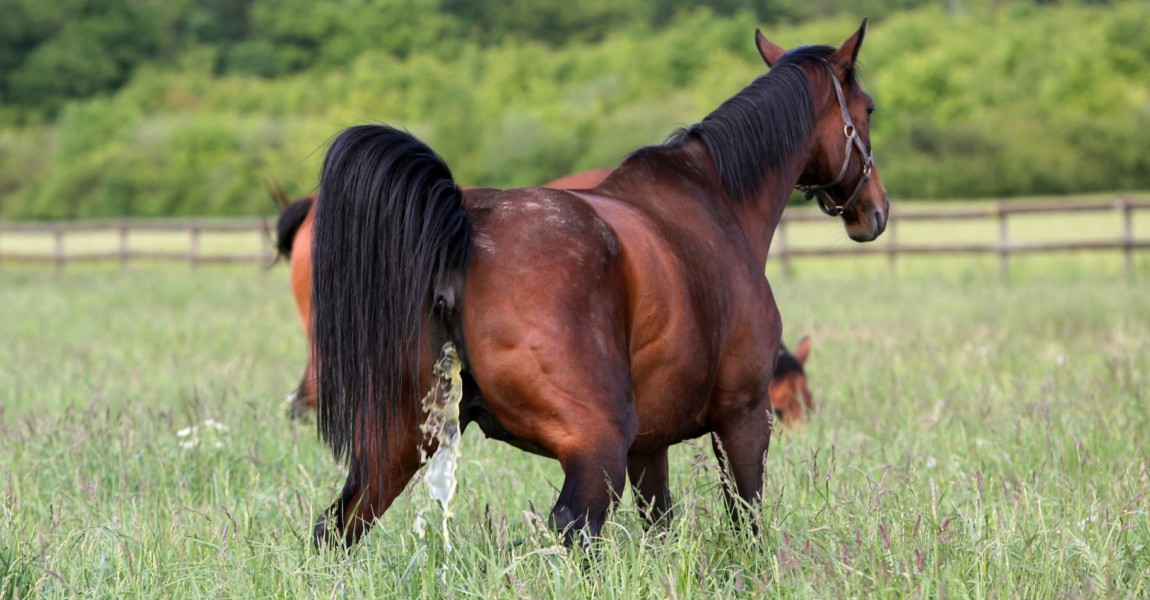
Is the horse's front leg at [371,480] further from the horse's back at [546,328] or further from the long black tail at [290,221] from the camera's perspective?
the long black tail at [290,221]

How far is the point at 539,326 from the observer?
297cm

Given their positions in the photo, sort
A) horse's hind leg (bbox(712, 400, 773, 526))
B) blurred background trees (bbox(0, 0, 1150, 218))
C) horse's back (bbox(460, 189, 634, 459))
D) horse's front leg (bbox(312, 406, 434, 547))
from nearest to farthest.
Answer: horse's back (bbox(460, 189, 634, 459)), horse's front leg (bbox(312, 406, 434, 547)), horse's hind leg (bbox(712, 400, 773, 526)), blurred background trees (bbox(0, 0, 1150, 218))

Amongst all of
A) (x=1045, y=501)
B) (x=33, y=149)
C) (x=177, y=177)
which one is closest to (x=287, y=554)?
(x=1045, y=501)

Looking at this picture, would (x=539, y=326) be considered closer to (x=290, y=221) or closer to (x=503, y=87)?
(x=290, y=221)

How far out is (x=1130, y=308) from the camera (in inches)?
488

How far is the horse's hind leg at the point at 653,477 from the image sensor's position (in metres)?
3.68

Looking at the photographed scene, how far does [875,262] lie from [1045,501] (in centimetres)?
2209

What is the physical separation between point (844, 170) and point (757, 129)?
44 centimetres

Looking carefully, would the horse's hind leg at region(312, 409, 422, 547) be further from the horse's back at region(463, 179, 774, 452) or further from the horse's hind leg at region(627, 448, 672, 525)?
the horse's hind leg at region(627, 448, 672, 525)

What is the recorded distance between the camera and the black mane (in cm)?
398

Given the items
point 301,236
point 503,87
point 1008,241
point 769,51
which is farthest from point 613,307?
point 503,87

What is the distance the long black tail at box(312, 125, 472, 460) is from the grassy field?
423mm

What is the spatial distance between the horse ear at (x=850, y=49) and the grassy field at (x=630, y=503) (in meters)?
1.42

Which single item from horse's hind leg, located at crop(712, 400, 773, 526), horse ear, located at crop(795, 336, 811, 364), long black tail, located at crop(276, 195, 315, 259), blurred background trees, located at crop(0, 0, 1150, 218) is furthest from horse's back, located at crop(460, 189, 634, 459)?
blurred background trees, located at crop(0, 0, 1150, 218)
